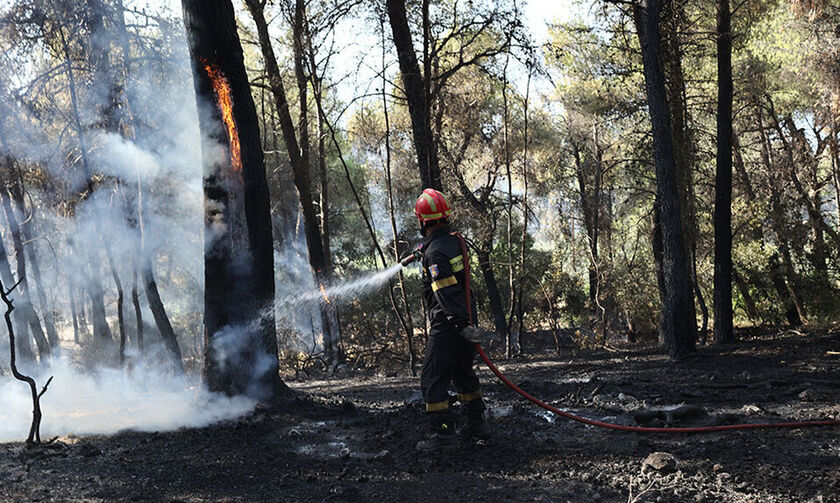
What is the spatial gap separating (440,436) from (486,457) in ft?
1.49

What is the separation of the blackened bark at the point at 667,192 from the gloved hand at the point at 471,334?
5.70 metres

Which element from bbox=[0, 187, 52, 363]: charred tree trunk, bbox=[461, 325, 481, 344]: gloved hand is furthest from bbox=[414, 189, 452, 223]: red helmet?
bbox=[0, 187, 52, 363]: charred tree trunk

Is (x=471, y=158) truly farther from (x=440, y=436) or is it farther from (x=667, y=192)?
(x=440, y=436)

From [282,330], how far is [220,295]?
8526mm

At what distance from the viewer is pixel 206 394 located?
22.1ft

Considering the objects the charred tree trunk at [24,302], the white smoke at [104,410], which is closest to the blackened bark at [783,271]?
the white smoke at [104,410]

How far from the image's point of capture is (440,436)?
5.26 m

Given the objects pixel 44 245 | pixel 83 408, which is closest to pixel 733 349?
pixel 83 408

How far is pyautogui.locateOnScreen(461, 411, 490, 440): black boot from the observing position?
5.46 meters

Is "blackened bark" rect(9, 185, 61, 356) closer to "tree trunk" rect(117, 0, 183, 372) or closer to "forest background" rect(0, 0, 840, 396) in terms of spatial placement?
"forest background" rect(0, 0, 840, 396)

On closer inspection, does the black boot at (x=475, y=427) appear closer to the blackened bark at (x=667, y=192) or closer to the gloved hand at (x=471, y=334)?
the gloved hand at (x=471, y=334)

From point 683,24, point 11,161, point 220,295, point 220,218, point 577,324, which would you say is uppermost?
point 683,24

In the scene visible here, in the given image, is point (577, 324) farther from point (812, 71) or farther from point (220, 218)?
point (220, 218)

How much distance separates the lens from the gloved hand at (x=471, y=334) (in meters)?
5.24
